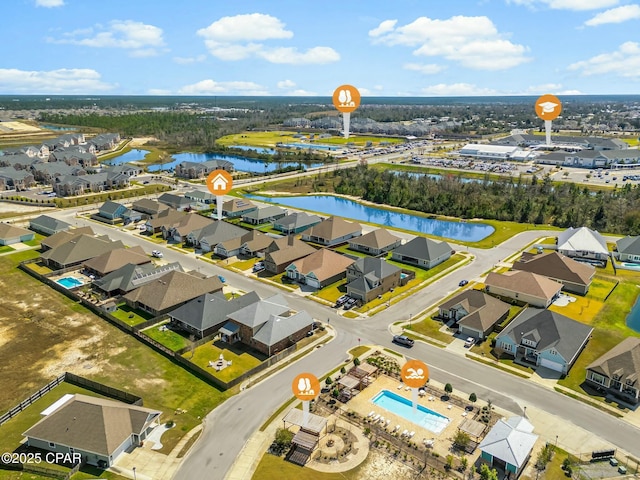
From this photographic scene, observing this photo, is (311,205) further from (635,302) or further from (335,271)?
(635,302)

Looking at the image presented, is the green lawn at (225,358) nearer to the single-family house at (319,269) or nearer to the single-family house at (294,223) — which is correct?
the single-family house at (319,269)

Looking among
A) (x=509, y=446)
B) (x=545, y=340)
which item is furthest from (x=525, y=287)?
(x=509, y=446)

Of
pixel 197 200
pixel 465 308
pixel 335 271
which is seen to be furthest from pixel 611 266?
pixel 197 200

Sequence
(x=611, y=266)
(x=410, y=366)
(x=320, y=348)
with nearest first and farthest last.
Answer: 1. (x=410, y=366)
2. (x=320, y=348)
3. (x=611, y=266)

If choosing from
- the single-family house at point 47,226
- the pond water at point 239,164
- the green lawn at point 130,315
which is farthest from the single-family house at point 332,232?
the pond water at point 239,164

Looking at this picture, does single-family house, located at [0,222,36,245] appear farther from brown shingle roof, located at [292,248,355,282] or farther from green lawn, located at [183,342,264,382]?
green lawn, located at [183,342,264,382]

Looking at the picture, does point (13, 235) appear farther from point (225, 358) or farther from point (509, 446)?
point (509, 446)
